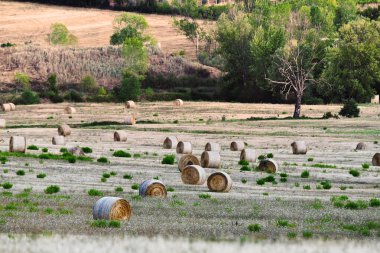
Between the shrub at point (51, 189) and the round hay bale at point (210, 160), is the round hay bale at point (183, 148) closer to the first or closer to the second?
the round hay bale at point (210, 160)

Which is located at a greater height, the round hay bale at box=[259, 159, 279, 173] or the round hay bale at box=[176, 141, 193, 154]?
the round hay bale at box=[259, 159, 279, 173]

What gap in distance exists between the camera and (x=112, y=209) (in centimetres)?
2491

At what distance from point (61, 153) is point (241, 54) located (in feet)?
278

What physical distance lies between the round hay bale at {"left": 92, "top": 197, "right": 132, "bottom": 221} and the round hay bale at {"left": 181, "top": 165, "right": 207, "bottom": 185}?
1172 cm

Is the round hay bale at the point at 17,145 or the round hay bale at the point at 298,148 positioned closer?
the round hay bale at the point at 17,145

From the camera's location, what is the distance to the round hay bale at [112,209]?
979 inches

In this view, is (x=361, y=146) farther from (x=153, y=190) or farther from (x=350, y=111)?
(x=350, y=111)

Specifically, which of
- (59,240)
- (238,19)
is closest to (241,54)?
(238,19)

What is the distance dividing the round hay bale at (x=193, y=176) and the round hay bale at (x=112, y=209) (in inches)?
461

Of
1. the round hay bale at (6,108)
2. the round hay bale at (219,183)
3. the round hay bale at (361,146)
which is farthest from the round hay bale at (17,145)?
the round hay bale at (6,108)

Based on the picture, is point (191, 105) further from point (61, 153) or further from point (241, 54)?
point (61, 153)

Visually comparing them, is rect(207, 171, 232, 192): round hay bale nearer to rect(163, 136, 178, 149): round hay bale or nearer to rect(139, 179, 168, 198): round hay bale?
rect(139, 179, 168, 198): round hay bale

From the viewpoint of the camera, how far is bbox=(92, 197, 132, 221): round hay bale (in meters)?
24.9

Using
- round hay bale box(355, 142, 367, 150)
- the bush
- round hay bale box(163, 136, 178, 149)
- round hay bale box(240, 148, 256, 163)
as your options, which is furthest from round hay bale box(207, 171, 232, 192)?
the bush
